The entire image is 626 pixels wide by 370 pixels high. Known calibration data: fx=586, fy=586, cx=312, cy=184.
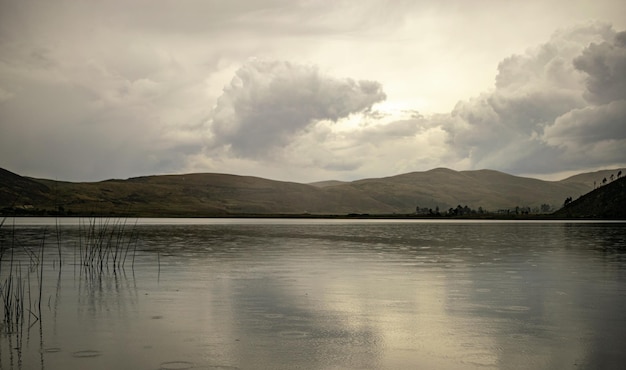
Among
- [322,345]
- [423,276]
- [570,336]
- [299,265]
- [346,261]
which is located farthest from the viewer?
[346,261]

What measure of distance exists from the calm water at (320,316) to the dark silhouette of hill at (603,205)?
151624 mm

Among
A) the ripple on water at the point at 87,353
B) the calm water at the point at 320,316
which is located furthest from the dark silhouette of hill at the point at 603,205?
the ripple on water at the point at 87,353

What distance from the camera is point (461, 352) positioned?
1126cm

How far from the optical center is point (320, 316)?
15.0 meters

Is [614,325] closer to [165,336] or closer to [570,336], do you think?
[570,336]

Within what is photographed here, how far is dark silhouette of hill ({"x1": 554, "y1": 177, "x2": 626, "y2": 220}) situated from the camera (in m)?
163

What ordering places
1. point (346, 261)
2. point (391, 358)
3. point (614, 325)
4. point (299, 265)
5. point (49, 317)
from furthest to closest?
point (346, 261) → point (299, 265) → point (49, 317) → point (614, 325) → point (391, 358)

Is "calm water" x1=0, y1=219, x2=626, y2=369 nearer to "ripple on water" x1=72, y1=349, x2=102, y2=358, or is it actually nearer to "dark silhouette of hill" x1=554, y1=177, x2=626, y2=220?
"ripple on water" x1=72, y1=349, x2=102, y2=358

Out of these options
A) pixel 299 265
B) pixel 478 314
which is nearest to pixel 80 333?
pixel 478 314

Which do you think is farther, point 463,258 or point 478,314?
point 463,258

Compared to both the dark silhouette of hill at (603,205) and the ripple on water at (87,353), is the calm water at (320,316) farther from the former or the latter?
the dark silhouette of hill at (603,205)

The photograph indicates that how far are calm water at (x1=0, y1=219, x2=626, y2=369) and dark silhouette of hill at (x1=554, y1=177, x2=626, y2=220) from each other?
151624mm

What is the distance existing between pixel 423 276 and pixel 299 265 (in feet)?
22.1

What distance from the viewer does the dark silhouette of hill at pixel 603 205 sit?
163 metres
